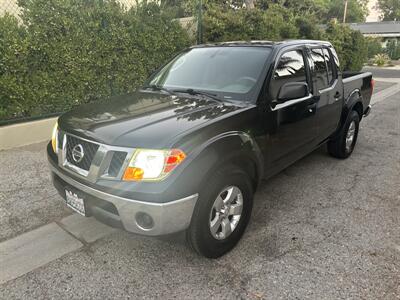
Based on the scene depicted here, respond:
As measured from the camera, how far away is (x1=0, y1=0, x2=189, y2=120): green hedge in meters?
5.17

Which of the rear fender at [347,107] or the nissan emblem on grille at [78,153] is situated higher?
the nissan emblem on grille at [78,153]

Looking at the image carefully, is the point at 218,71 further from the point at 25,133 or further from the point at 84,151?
the point at 25,133

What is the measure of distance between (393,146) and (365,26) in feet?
171

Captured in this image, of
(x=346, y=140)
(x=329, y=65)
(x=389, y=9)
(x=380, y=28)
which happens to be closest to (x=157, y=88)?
(x=329, y=65)

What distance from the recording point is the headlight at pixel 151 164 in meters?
2.29

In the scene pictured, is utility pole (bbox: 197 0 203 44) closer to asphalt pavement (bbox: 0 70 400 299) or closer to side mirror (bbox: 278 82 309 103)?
asphalt pavement (bbox: 0 70 400 299)

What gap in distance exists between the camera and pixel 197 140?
2.44m

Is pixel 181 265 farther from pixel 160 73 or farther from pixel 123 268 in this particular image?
pixel 160 73

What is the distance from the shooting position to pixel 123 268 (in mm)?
2686

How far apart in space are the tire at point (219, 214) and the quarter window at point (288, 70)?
0.99m

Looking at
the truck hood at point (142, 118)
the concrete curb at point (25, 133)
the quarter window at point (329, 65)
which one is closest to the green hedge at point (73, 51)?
the concrete curb at point (25, 133)

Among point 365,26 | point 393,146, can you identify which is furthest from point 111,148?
point 365,26

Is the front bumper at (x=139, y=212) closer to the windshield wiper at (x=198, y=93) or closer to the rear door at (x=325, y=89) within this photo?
the windshield wiper at (x=198, y=93)

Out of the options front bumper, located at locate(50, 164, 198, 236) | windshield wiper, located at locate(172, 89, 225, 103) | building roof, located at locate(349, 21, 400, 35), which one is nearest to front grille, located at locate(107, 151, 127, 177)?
front bumper, located at locate(50, 164, 198, 236)
